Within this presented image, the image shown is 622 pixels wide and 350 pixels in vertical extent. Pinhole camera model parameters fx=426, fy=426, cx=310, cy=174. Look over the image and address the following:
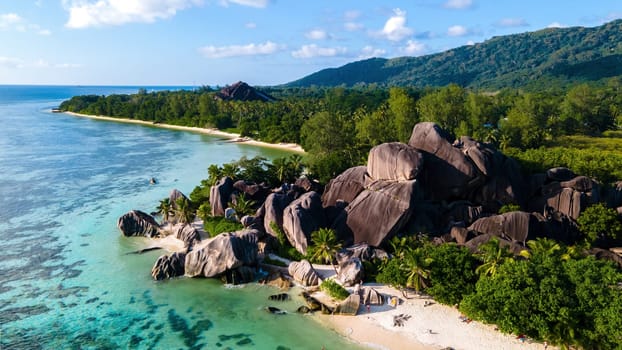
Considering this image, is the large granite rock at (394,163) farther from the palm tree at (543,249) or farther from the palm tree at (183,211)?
the palm tree at (183,211)

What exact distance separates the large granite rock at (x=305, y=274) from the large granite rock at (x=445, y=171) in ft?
47.6

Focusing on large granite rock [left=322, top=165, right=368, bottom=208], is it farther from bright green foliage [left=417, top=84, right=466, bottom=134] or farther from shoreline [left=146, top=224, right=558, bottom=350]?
bright green foliage [left=417, top=84, right=466, bottom=134]

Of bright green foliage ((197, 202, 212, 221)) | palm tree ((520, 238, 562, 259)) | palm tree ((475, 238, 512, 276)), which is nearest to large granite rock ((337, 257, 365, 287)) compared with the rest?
palm tree ((475, 238, 512, 276))

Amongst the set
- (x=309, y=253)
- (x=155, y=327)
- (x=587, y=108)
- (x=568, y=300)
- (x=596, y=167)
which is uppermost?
(x=587, y=108)

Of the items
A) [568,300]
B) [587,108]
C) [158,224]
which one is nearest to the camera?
[568,300]

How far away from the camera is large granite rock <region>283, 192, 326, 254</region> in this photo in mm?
34938

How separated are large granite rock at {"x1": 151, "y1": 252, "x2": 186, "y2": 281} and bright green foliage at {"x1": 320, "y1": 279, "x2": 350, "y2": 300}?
1182 centimetres

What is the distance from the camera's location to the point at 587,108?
101 meters

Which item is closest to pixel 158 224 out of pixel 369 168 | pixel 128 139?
pixel 369 168

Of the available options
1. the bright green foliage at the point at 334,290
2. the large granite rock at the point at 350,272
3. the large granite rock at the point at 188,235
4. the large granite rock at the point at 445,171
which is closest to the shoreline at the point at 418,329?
the bright green foliage at the point at 334,290

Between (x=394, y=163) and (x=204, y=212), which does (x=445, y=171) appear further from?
(x=204, y=212)

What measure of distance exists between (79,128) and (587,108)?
142 meters

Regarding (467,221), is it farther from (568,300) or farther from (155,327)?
(155,327)

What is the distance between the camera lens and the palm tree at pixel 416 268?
27.6 metres
